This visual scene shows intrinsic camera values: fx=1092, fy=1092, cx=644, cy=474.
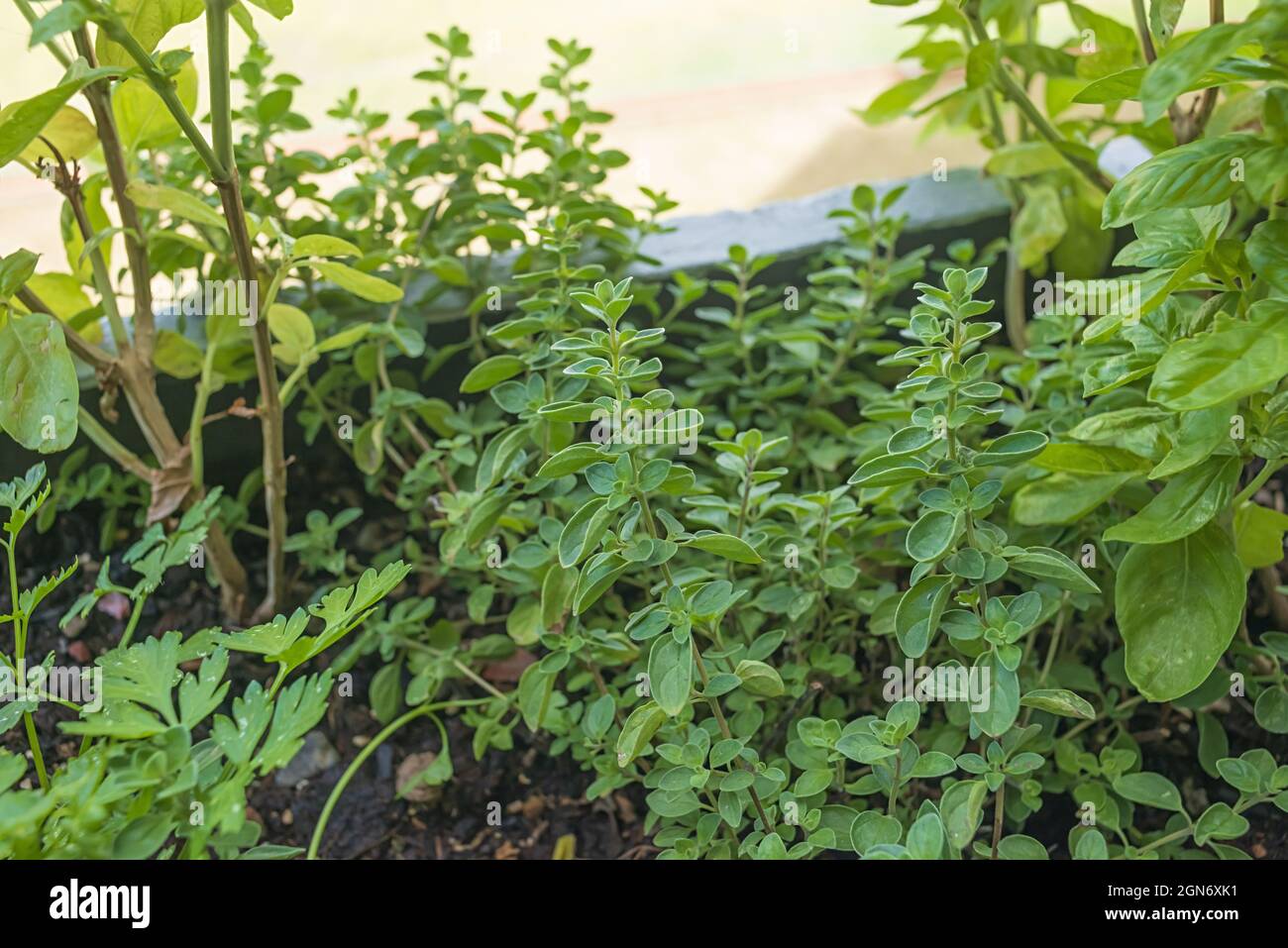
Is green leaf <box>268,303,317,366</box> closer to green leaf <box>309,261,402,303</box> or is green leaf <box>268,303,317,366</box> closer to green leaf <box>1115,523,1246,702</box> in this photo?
green leaf <box>309,261,402,303</box>

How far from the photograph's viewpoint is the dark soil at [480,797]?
91cm

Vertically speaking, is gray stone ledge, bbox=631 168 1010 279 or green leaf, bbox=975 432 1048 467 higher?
gray stone ledge, bbox=631 168 1010 279

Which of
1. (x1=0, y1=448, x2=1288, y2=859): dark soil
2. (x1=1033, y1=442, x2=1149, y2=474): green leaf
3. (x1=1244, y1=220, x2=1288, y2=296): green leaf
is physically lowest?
(x1=0, y1=448, x2=1288, y2=859): dark soil

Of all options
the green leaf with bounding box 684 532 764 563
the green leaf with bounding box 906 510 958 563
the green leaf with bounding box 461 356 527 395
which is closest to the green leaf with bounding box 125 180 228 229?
the green leaf with bounding box 461 356 527 395

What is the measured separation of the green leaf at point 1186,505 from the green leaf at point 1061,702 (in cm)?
11

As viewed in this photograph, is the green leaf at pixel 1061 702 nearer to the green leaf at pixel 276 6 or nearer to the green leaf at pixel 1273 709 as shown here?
the green leaf at pixel 1273 709

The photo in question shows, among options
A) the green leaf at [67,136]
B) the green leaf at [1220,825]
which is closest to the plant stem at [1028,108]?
the green leaf at [1220,825]

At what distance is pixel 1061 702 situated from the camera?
2.28 ft

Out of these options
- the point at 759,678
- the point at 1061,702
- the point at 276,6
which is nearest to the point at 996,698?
the point at 1061,702

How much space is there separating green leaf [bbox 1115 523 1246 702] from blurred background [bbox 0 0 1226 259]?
1.15 m

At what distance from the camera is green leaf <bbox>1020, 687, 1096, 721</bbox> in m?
0.69
